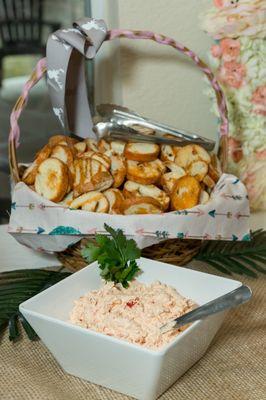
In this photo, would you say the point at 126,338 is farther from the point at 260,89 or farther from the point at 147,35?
the point at 260,89

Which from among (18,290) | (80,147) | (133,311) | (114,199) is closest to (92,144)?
(80,147)

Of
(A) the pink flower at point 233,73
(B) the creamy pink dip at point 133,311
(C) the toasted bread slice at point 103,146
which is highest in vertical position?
(A) the pink flower at point 233,73

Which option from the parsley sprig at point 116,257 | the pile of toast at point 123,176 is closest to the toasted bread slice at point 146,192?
the pile of toast at point 123,176

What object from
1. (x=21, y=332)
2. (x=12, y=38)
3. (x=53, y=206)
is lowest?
(x=21, y=332)

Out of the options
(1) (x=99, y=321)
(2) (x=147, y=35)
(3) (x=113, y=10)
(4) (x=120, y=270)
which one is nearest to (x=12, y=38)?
(3) (x=113, y=10)

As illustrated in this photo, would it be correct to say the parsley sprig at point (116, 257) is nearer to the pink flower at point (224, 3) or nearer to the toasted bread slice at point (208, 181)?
the toasted bread slice at point (208, 181)

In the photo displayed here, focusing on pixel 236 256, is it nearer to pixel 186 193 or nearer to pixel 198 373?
pixel 186 193
